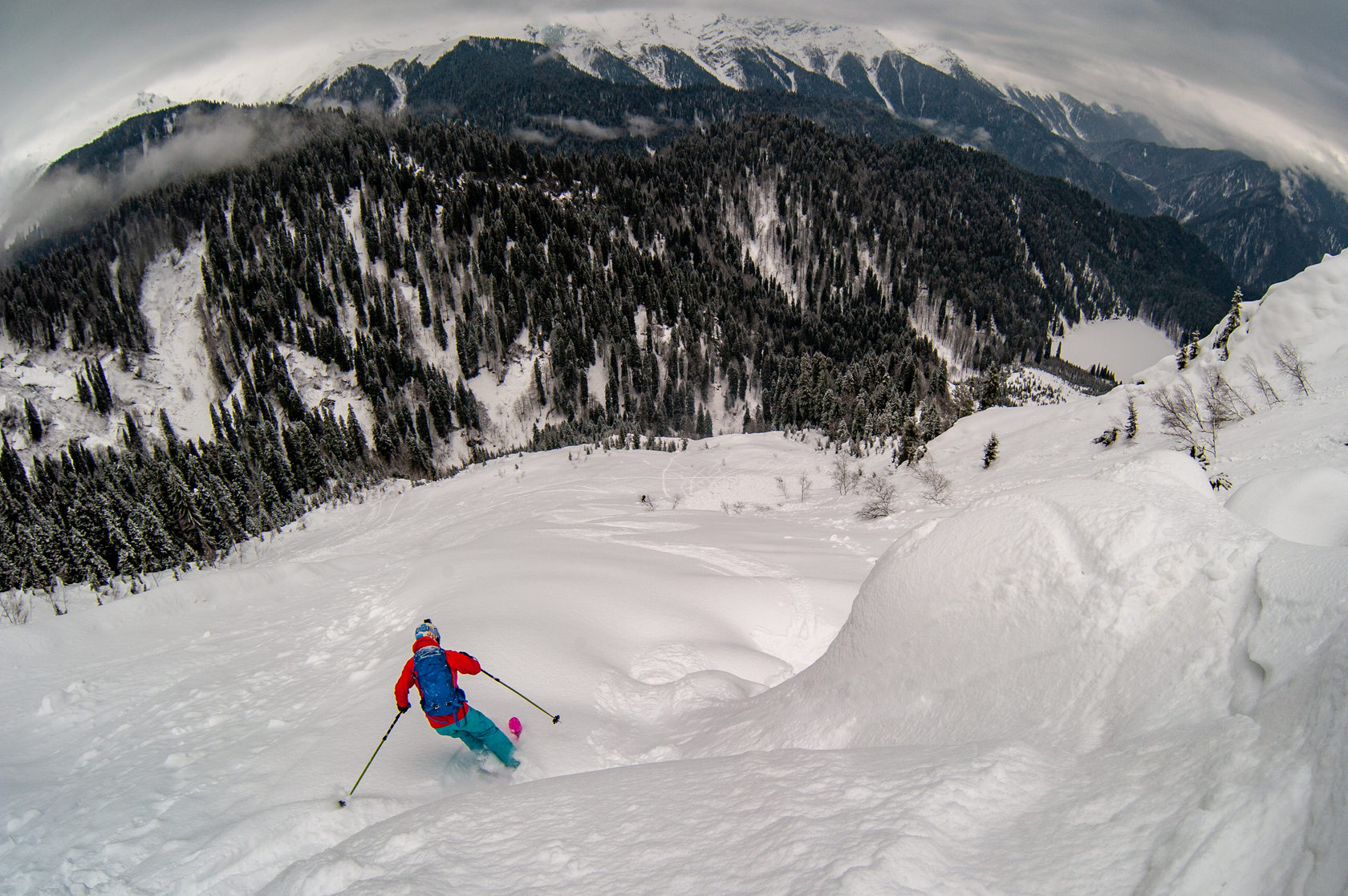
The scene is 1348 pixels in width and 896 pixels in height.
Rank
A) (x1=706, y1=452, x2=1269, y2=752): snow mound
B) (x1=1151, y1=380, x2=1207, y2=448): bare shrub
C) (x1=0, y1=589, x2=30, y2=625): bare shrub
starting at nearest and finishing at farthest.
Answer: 1. (x1=706, y1=452, x2=1269, y2=752): snow mound
2. (x1=0, y1=589, x2=30, y2=625): bare shrub
3. (x1=1151, y1=380, x2=1207, y2=448): bare shrub

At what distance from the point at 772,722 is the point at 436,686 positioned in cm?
427

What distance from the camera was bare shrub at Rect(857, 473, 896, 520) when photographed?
2498 cm

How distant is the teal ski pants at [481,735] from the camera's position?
7.03m

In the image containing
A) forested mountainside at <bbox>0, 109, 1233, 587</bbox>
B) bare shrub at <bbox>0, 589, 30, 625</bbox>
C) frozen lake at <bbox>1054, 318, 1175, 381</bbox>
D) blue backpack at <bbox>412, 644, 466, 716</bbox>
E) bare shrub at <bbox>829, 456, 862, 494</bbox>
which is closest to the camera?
blue backpack at <bbox>412, 644, 466, 716</bbox>

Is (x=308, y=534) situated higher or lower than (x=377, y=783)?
lower

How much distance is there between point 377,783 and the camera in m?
6.86

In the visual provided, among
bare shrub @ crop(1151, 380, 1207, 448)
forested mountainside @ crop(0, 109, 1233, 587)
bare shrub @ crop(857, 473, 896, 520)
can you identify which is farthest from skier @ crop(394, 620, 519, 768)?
forested mountainside @ crop(0, 109, 1233, 587)

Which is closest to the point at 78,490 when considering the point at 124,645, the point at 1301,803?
the point at 124,645

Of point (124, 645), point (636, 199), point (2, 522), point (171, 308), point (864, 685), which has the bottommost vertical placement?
point (2, 522)

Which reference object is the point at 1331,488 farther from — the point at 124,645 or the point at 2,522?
the point at 2,522

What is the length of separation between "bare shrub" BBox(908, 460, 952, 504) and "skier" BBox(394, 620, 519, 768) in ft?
79.7

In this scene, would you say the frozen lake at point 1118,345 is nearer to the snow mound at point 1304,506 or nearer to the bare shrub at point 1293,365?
the bare shrub at point 1293,365

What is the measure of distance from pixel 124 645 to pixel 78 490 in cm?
8216

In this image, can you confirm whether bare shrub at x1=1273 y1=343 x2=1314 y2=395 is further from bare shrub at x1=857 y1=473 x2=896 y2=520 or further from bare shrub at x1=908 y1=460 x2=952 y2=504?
bare shrub at x1=857 y1=473 x2=896 y2=520
